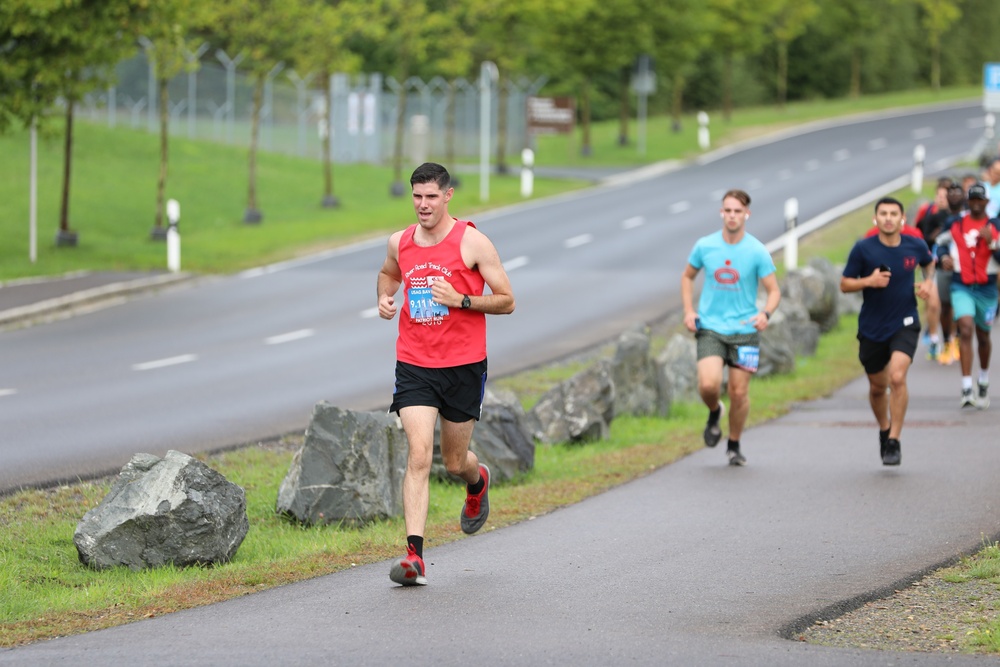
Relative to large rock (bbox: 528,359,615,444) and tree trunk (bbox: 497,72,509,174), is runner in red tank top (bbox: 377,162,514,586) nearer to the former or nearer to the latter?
large rock (bbox: 528,359,615,444)

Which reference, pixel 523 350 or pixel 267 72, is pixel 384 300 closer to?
pixel 523 350

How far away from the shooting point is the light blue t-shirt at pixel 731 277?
11.3 m

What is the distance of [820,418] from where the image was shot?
14234mm

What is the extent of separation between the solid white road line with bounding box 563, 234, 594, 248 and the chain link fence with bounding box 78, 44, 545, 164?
11.8 m

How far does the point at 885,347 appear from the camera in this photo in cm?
1137

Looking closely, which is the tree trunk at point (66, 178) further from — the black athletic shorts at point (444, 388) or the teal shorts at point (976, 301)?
the black athletic shorts at point (444, 388)

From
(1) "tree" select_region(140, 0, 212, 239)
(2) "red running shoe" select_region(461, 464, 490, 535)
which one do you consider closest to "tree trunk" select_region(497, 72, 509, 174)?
(1) "tree" select_region(140, 0, 212, 239)

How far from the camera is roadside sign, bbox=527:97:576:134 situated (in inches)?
1859

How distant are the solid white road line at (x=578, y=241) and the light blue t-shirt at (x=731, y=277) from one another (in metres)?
18.7

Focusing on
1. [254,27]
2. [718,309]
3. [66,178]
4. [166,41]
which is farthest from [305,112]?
[718,309]

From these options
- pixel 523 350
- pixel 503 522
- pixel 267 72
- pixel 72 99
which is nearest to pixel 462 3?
pixel 267 72

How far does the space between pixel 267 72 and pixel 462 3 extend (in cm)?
1238

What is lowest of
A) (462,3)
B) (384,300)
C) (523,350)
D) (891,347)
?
(523,350)

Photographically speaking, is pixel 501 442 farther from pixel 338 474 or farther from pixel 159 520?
pixel 159 520
